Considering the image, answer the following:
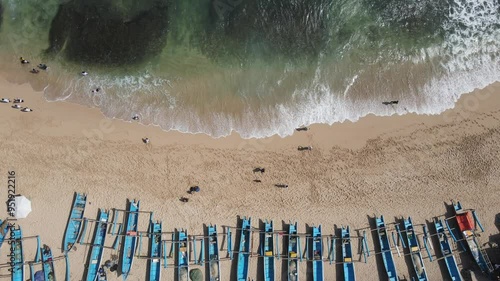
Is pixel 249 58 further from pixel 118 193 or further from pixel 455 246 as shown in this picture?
pixel 455 246

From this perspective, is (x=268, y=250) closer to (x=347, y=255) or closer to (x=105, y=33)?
(x=347, y=255)

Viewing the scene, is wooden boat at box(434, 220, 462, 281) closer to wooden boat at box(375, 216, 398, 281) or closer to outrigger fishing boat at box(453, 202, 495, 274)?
outrigger fishing boat at box(453, 202, 495, 274)

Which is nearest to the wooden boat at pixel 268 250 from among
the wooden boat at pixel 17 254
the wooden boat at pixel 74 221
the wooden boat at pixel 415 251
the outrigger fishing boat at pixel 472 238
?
the wooden boat at pixel 415 251

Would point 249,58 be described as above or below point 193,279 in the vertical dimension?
above

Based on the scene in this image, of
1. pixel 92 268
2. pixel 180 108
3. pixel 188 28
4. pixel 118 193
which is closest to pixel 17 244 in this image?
pixel 92 268

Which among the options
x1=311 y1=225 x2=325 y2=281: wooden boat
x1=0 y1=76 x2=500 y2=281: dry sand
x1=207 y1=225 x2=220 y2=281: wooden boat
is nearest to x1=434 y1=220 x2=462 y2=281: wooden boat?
x1=0 y1=76 x2=500 y2=281: dry sand

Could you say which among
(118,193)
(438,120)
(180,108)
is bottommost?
(118,193)
